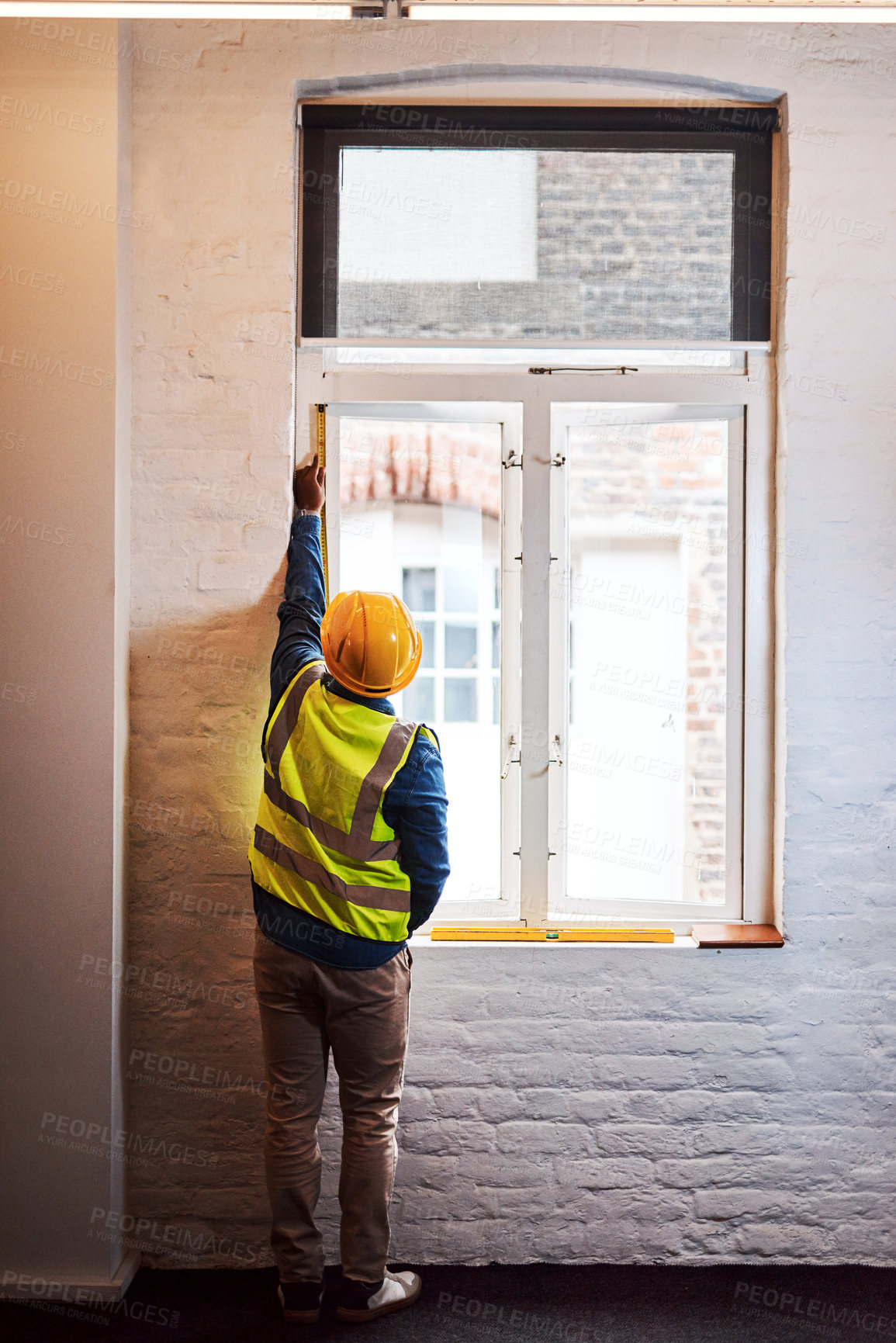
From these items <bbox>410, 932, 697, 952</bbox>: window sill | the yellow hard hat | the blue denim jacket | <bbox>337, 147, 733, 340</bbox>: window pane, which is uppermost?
<bbox>337, 147, 733, 340</bbox>: window pane

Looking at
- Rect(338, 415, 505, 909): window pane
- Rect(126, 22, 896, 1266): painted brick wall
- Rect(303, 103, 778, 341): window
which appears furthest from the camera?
Rect(338, 415, 505, 909): window pane

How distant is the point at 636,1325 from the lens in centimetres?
223

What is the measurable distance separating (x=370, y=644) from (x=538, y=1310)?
170 cm

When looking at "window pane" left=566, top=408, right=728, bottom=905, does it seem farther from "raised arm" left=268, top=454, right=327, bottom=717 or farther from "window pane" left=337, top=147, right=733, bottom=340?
"raised arm" left=268, top=454, right=327, bottom=717

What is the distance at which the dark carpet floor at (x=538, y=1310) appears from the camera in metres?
2.19

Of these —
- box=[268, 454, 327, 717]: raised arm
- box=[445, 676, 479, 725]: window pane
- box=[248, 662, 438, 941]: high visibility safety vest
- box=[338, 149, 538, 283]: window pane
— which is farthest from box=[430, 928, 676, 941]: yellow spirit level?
box=[338, 149, 538, 283]: window pane

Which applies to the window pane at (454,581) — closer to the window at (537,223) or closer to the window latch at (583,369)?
the window latch at (583,369)

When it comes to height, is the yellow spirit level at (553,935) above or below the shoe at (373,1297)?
above

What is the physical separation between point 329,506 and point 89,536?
0.65m

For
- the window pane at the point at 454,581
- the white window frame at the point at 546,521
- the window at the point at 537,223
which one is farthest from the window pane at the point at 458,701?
the window at the point at 537,223

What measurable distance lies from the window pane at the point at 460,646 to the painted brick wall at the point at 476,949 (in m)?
0.68

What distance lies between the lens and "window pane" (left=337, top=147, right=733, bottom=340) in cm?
254

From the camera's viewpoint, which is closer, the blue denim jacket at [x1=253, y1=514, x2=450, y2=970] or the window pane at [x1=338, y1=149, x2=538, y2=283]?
the blue denim jacket at [x1=253, y1=514, x2=450, y2=970]

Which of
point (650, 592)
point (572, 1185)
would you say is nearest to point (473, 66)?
point (650, 592)
